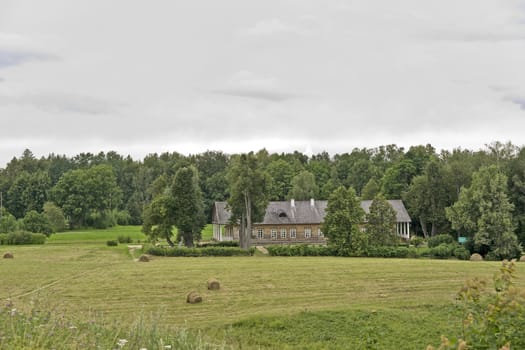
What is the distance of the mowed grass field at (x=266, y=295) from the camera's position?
754 inches

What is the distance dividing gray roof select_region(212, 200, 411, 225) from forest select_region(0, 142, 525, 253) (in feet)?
6.53

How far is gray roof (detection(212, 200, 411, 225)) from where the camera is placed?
64.6m

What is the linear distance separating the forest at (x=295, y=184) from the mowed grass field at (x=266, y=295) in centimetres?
1377

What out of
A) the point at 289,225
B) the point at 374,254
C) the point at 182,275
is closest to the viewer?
the point at 182,275

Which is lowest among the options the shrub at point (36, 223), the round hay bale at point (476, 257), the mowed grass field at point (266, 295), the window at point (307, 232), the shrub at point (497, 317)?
the round hay bale at point (476, 257)

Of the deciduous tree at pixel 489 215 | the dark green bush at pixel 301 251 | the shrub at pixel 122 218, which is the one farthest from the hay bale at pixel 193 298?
the shrub at pixel 122 218

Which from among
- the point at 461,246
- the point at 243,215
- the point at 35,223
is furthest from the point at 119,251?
the point at 461,246

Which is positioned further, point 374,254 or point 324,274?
point 374,254

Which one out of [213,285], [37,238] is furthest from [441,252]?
[37,238]

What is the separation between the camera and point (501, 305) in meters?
6.71

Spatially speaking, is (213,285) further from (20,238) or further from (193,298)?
(20,238)

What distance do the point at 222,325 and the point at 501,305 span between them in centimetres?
1495

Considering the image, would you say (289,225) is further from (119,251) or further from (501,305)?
(501,305)

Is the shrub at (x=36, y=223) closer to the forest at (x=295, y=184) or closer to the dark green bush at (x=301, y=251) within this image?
the forest at (x=295, y=184)
